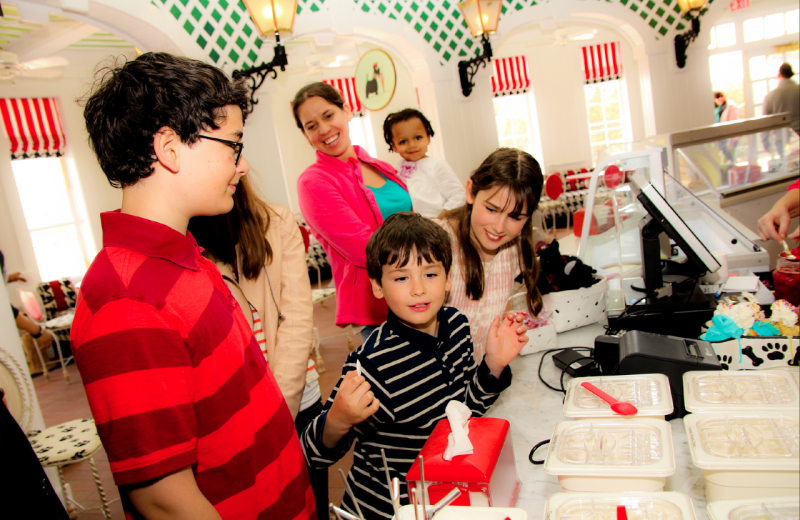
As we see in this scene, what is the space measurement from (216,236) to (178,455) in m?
0.70

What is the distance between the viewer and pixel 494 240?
5.61 feet

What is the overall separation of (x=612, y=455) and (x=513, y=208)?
959mm

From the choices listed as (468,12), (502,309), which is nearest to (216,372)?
(502,309)

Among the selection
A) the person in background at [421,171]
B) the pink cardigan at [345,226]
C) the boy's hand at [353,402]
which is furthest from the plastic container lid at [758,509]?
the person in background at [421,171]

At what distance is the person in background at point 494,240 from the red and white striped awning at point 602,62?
9772 mm

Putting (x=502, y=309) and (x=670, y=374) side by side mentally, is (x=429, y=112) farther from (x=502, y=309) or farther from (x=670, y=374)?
(x=670, y=374)

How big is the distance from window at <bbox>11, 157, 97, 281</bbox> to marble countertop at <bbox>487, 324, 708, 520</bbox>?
731cm

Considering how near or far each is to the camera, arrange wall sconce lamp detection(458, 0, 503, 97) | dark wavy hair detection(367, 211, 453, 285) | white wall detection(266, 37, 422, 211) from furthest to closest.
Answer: white wall detection(266, 37, 422, 211) → wall sconce lamp detection(458, 0, 503, 97) → dark wavy hair detection(367, 211, 453, 285)

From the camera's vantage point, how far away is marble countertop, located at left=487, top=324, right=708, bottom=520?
95 centimetres

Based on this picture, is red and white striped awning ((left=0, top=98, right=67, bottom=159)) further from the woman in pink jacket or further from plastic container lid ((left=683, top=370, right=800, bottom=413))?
plastic container lid ((left=683, top=370, right=800, bottom=413))

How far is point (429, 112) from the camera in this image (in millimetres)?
5695

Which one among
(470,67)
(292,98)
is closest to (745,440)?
(470,67)

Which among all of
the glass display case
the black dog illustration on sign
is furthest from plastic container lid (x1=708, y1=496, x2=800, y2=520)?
the black dog illustration on sign

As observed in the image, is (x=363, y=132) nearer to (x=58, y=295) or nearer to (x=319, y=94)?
(x=58, y=295)
